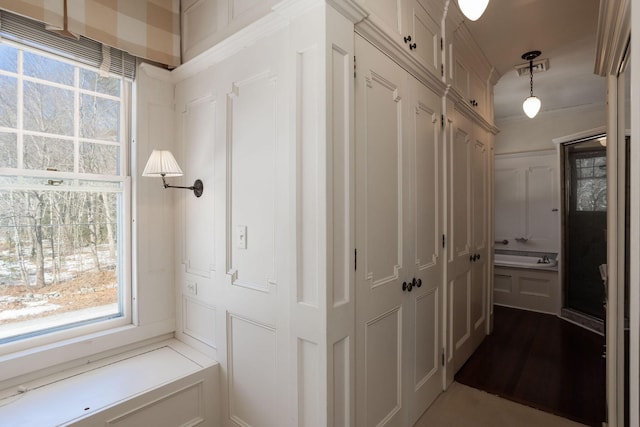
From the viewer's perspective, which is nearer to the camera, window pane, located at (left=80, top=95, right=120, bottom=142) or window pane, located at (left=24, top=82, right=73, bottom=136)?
window pane, located at (left=24, top=82, right=73, bottom=136)

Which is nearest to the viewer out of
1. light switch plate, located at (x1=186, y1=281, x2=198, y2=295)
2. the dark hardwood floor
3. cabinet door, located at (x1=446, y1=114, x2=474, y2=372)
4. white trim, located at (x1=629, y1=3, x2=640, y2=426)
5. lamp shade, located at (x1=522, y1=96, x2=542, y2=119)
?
white trim, located at (x1=629, y1=3, x2=640, y2=426)

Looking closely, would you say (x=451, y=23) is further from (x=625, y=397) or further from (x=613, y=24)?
(x=625, y=397)

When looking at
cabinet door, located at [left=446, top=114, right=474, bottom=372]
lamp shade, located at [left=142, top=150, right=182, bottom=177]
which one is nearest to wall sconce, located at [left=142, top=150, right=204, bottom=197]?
lamp shade, located at [left=142, top=150, right=182, bottom=177]

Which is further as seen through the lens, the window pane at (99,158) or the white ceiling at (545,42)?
the white ceiling at (545,42)

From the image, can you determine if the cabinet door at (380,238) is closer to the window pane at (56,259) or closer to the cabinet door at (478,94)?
the cabinet door at (478,94)

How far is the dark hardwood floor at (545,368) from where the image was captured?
2.25m

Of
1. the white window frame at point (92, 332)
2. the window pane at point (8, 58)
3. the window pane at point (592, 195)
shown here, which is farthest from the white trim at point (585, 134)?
the window pane at point (8, 58)

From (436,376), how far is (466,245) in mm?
A: 1097

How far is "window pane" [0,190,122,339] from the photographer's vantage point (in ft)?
5.54

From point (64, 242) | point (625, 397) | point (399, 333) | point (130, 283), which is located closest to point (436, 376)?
point (399, 333)

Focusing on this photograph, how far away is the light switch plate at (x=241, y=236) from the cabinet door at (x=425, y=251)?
3.25 ft

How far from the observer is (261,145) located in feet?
5.38

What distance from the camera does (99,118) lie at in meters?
1.97

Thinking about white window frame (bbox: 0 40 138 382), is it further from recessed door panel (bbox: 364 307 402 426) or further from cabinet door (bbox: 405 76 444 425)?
cabinet door (bbox: 405 76 444 425)
